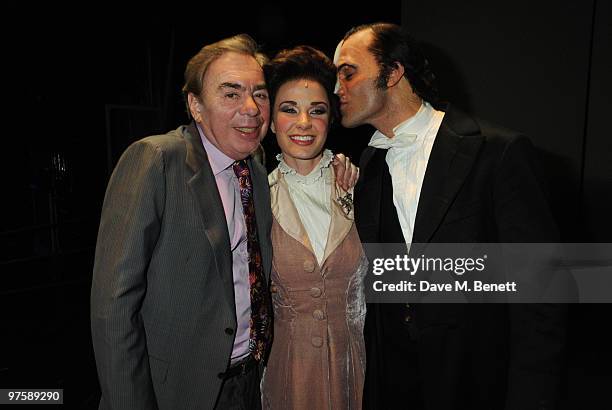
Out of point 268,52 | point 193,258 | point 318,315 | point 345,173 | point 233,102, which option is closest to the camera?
point 193,258

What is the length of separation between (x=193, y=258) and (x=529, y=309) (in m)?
1.09

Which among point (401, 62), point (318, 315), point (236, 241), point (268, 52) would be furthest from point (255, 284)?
point (268, 52)

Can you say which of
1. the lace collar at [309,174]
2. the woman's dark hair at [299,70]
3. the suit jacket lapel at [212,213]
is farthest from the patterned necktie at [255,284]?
the woman's dark hair at [299,70]

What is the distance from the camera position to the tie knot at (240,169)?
71.1 inches

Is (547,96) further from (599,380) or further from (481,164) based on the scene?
(481,164)

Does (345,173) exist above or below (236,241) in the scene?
above

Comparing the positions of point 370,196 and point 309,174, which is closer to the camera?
point 370,196

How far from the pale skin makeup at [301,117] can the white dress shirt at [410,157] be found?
30cm

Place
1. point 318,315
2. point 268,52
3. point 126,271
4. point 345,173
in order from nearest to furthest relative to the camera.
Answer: point 126,271 → point 318,315 → point 345,173 → point 268,52

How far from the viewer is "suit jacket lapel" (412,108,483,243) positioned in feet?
5.04

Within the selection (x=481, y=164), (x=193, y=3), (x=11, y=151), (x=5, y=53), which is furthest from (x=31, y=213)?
(x=481, y=164)

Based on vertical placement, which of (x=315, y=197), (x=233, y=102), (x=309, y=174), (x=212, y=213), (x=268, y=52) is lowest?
(x=212, y=213)

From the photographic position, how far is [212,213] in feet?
5.03

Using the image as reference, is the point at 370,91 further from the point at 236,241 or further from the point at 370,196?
the point at 236,241
